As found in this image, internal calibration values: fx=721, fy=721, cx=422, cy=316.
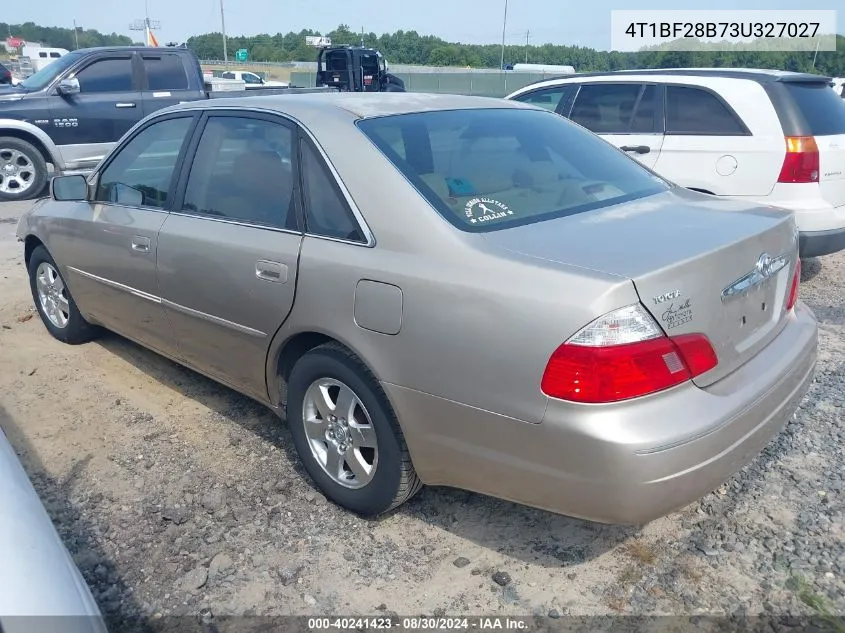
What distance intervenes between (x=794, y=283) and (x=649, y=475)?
134 centimetres

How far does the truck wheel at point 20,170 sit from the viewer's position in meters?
9.82

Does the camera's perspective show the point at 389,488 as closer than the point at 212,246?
Yes

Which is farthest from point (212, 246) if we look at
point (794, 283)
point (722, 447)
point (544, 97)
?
point (544, 97)

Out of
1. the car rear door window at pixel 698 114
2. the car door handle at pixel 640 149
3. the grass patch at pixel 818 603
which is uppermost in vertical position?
the car rear door window at pixel 698 114

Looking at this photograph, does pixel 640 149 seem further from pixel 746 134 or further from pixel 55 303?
pixel 55 303

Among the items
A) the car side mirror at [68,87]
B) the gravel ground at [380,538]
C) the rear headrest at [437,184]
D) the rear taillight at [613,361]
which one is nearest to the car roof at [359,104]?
the rear headrest at [437,184]

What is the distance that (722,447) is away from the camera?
2.22 metres

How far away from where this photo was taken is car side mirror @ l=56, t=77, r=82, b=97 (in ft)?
31.7

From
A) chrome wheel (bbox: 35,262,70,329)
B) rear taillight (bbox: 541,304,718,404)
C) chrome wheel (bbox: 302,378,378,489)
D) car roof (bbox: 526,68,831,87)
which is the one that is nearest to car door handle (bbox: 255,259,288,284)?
chrome wheel (bbox: 302,378,378,489)

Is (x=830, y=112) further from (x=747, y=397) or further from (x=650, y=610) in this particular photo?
(x=650, y=610)

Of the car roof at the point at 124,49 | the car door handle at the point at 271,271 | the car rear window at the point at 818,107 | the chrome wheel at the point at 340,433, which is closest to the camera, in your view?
the chrome wheel at the point at 340,433

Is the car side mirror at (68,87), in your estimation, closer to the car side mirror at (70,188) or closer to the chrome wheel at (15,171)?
the chrome wheel at (15,171)

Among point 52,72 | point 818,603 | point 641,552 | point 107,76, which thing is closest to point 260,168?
point 641,552

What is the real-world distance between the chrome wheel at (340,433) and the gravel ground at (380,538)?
0.65ft
